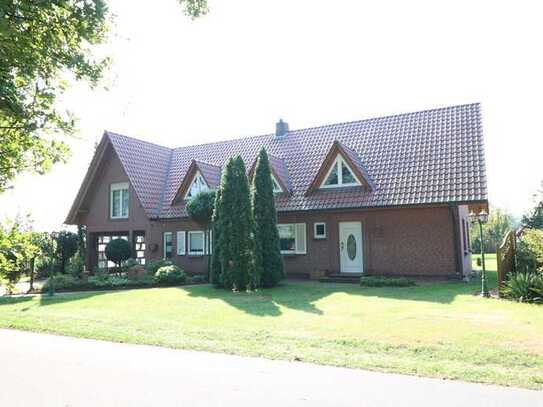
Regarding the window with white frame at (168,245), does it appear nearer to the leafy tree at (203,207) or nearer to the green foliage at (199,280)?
the green foliage at (199,280)

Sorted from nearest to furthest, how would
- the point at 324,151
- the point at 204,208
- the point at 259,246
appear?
the point at 259,246 → the point at 204,208 → the point at 324,151

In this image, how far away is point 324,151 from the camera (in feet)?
74.9

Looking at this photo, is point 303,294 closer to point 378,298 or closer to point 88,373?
point 378,298

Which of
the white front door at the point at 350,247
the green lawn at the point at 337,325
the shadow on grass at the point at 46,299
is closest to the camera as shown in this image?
the green lawn at the point at 337,325

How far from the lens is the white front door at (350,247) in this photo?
1959 cm

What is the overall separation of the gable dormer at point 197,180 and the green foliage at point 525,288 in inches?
554

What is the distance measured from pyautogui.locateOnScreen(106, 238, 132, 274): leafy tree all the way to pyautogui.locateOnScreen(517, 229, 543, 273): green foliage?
18008 mm

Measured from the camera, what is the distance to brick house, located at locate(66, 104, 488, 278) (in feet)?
59.4

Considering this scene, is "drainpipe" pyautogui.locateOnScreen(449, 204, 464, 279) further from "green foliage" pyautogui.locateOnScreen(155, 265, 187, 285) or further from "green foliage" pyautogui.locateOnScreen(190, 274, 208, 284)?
"green foliage" pyautogui.locateOnScreen(155, 265, 187, 285)

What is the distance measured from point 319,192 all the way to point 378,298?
776cm

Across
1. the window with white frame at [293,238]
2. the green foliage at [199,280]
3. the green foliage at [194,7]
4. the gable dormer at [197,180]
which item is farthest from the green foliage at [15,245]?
the gable dormer at [197,180]

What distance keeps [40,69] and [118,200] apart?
2056 cm

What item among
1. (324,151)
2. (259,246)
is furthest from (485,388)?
(324,151)

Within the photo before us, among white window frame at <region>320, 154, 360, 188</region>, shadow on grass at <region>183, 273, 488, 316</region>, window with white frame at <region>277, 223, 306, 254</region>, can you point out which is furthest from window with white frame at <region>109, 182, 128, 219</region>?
white window frame at <region>320, 154, 360, 188</region>
